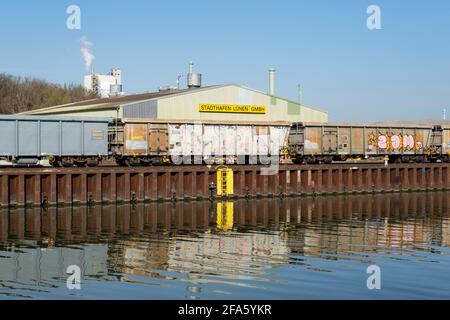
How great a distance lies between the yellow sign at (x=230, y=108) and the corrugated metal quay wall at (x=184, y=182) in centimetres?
1639

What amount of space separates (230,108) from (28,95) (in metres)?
80.1

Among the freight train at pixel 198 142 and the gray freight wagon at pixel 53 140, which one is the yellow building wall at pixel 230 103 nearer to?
the freight train at pixel 198 142

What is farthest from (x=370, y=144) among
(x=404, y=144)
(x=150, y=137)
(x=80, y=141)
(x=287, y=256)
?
(x=287, y=256)

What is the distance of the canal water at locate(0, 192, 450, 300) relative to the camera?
836 inches

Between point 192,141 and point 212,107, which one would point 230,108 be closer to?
point 212,107

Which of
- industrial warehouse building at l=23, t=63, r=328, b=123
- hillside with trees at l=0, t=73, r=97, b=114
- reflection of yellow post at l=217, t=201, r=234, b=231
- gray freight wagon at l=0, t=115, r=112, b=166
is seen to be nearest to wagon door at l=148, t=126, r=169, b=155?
gray freight wagon at l=0, t=115, r=112, b=166

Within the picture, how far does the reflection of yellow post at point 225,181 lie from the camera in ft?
169

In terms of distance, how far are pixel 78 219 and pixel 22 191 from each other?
6.65 meters

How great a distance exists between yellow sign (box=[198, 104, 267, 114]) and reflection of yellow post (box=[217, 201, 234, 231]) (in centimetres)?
2119

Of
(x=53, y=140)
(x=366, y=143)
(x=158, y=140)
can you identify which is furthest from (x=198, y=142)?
(x=366, y=143)

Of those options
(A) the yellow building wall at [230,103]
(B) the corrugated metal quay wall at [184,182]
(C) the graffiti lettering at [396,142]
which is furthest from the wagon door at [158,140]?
(C) the graffiti lettering at [396,142]

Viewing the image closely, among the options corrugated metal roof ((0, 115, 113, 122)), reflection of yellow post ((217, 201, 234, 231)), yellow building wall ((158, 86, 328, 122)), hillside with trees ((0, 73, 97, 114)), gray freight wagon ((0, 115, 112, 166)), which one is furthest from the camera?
hillside with trees ((0, 73, 97, 114))

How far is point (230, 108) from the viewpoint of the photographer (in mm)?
71312

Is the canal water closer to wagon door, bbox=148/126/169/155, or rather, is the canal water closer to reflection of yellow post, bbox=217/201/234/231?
reflection of yellow post, bbox=217/201/234/231
